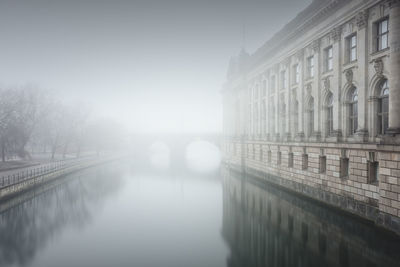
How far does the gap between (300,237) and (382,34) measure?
13090mm

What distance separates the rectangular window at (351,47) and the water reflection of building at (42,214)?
2211 cm

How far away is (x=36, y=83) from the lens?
166 ft

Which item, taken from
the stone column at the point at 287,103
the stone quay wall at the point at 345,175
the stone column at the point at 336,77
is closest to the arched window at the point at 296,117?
the stone column at the point at 287,103

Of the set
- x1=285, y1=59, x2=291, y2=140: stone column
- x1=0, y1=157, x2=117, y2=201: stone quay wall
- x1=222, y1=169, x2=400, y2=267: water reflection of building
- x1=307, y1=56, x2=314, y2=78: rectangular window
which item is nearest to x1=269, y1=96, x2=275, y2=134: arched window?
x1=285, y1=59, x2=291, y2=140: stone column

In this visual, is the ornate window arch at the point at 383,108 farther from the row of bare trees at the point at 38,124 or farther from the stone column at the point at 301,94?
the row of bare trees at the point at 38,124

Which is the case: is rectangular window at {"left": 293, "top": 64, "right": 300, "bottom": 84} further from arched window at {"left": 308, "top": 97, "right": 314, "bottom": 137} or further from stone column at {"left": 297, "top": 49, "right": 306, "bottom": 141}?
arched window at {"left": 308, "top": 97, "right": 314, "bottom": 137}

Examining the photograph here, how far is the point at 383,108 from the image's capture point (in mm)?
16859

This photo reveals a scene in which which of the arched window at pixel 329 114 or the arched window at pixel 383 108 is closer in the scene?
the arched window at pixel 383 108

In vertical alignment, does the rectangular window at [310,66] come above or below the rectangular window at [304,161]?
above

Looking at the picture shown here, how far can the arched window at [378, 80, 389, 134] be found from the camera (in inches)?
650

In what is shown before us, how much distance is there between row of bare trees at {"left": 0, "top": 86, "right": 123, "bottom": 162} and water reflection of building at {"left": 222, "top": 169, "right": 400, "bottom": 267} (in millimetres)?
31924

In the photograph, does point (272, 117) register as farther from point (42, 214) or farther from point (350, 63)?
point (42, 214)

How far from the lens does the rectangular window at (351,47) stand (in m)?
19.4

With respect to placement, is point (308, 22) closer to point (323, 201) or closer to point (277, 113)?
point (277, 113)
